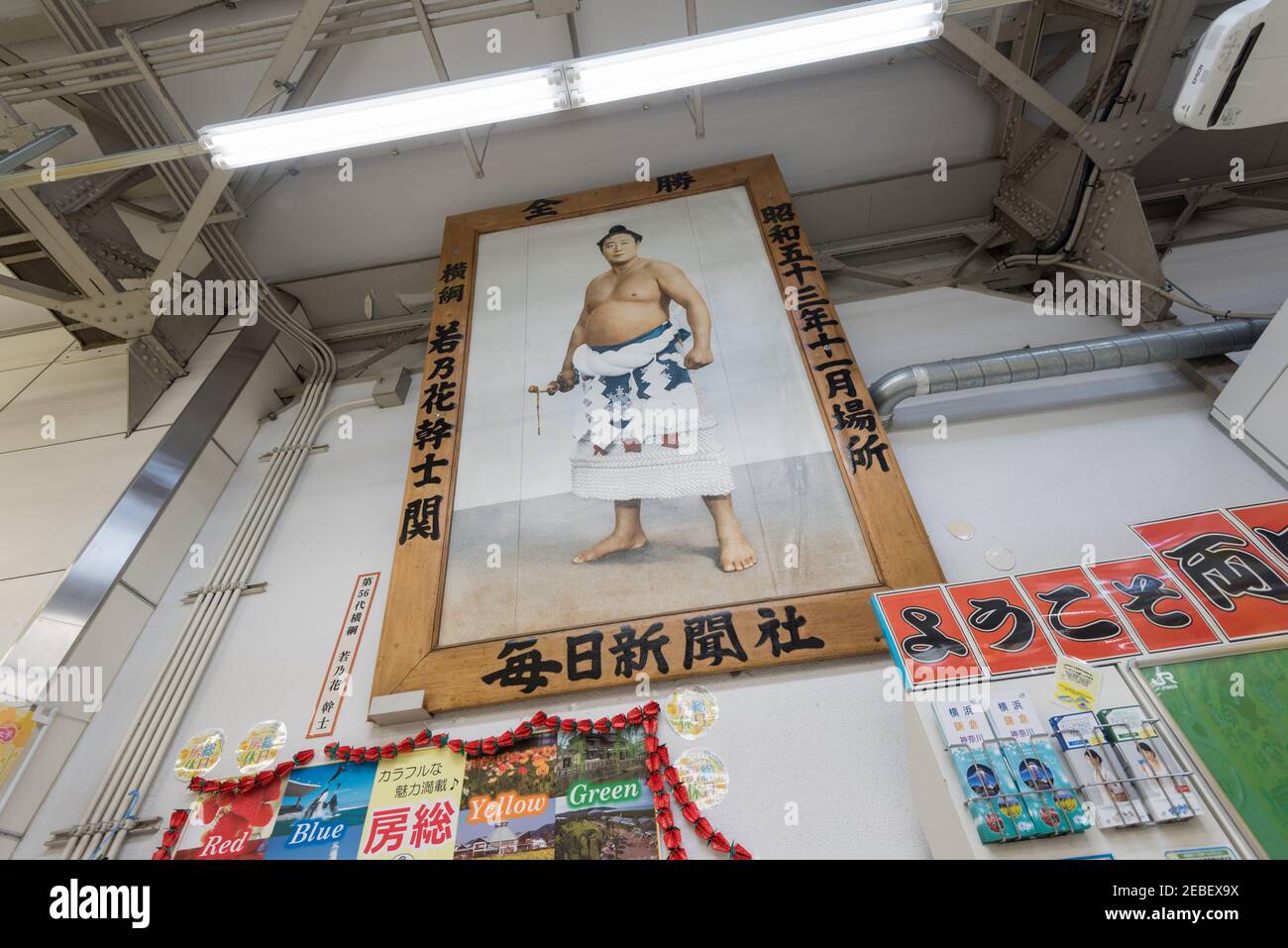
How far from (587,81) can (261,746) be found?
351 centimetres

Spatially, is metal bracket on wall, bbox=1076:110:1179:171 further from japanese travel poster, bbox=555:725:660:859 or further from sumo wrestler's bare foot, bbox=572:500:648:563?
japanese travel poster, bbox=555:725:660:859

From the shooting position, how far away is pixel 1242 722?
174cm

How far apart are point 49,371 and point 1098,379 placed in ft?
24.9

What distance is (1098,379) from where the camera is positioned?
396 centimetres

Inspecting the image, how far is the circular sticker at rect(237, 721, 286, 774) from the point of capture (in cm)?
299

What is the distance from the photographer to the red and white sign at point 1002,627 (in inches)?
79.8

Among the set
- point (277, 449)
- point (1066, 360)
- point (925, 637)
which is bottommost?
point (925, 637)

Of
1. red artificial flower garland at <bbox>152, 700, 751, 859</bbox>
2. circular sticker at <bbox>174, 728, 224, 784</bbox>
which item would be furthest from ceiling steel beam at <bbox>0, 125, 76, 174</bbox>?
red artificial flower garland at <bbox>152, 700, 751, 859</bbox>

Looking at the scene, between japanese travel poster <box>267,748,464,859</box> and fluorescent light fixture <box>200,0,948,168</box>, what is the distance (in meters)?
2.86

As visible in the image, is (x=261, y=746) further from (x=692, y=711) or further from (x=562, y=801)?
(x=692, y=711)
